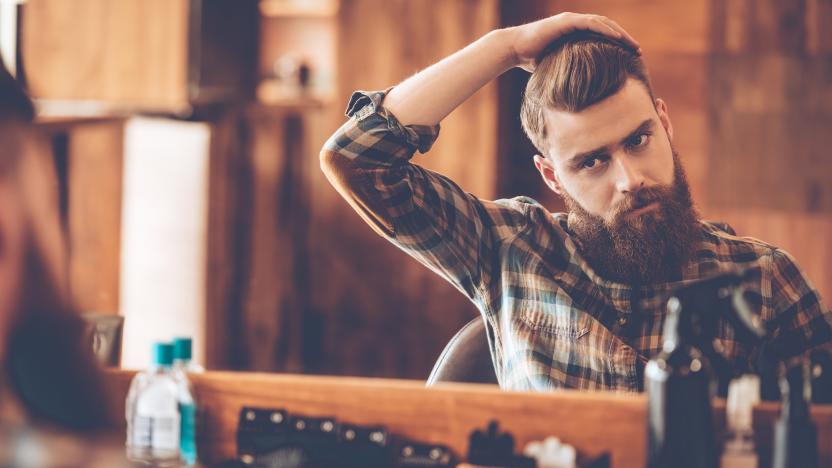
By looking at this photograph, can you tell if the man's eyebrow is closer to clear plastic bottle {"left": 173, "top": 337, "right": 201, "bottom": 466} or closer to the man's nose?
the man's nose

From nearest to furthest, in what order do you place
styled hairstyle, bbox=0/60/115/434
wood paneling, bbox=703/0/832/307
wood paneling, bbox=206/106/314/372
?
styled hairstyle, bbox=0/60/115/434 → wood paneling, bbox=703/0/832/307 → wood paneling, bbox=206/106/314/372

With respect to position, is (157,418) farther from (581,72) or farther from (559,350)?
(581,72)

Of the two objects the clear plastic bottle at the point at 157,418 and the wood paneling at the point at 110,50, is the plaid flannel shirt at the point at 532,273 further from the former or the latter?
the wood paneling at the point at 110,50

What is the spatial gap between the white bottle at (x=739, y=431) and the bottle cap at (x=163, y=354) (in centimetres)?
66

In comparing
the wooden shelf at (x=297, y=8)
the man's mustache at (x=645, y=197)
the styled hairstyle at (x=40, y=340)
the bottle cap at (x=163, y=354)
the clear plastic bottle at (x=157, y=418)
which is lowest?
the clear plastic bottle at (x=157, y=418)

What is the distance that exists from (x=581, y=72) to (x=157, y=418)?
0.83 meters

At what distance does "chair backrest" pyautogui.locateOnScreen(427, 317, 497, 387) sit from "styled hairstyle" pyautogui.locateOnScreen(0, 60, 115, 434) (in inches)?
37.8

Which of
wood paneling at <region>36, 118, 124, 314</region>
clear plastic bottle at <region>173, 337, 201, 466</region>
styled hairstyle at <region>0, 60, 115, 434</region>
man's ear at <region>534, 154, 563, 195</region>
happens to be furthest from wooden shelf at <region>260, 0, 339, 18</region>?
styled hairstyle at <region>0, 60, 115, 434</region>

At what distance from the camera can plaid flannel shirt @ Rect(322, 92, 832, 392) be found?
154 centimetres

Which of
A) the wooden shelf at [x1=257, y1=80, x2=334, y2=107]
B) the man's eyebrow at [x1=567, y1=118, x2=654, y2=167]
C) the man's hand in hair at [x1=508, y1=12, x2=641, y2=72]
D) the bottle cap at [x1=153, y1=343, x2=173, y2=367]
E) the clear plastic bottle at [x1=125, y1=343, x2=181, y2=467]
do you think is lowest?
the clear plastic bottle at [x1=125, y1=343, x2=181, y2=467]

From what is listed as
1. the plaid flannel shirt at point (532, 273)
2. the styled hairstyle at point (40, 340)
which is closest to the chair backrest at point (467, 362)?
the plaid flannel shirt at point (532, 273)

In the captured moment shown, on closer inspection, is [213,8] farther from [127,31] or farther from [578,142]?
[578,142]

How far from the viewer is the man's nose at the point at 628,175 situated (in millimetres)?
1590

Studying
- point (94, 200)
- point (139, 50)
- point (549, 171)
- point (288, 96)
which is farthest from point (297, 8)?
point (549, 171)
